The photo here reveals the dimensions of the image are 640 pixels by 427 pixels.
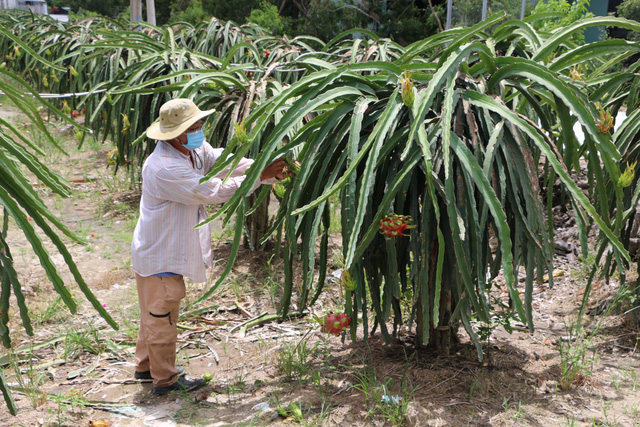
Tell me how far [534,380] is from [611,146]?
1192 millimetres

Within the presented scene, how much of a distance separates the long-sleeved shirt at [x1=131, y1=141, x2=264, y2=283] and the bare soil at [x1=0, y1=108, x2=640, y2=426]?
63cm

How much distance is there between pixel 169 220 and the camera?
302 centimetres

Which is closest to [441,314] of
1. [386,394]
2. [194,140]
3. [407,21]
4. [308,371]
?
[386,394]

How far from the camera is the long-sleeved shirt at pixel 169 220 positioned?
9.55 ft

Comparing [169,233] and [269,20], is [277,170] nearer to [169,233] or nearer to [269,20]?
[169,233]

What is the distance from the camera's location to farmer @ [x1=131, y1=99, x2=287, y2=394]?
2.93 meters

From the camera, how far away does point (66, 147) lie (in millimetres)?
8594

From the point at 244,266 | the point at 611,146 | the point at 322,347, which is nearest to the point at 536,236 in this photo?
the point at 611,146

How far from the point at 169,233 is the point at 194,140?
466mm

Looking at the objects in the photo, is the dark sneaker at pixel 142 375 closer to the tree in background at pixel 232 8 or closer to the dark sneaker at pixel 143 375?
the dark sneaker at pixel 143 375

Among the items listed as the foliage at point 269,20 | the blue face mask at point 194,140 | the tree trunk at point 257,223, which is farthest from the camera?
the foliage at point 269,20

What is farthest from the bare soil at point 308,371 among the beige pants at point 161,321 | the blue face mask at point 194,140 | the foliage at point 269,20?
the foliage at point 269,20

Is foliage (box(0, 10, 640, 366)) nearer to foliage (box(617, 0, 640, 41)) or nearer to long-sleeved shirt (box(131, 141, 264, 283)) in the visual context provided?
long-sleeved shirt (box(131, 141, 264, 283))

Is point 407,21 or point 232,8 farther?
point 232,8
